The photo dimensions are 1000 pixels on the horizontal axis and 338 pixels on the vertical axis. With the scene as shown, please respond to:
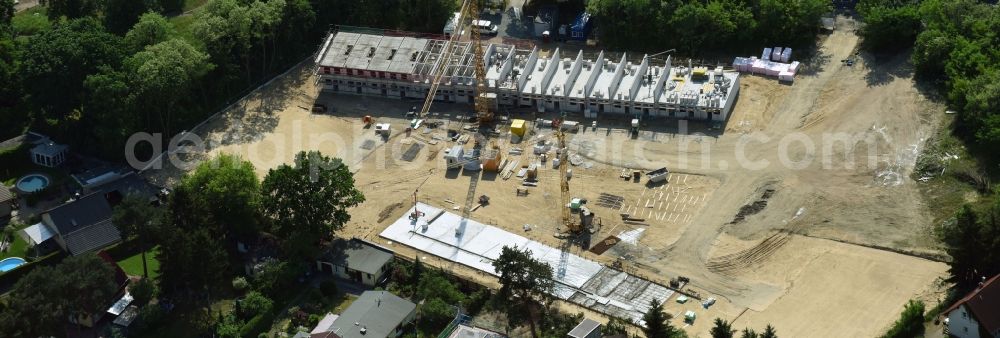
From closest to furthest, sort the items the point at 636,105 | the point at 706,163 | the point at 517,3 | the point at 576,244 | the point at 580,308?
1. the point at 580,308
2. the point at 576,244
3. the point at 706,163
4. the point at 636,105
5. the point at 517,3

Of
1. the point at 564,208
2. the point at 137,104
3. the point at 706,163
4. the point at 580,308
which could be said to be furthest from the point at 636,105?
the point at 137,104

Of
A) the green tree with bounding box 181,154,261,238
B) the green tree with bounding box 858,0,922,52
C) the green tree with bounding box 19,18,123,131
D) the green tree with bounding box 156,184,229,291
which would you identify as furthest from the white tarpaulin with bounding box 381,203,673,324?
the green tree with bounding box 858,0,922,52

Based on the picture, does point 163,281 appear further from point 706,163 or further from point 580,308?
point 706,163

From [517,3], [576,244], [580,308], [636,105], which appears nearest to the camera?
[580,308]

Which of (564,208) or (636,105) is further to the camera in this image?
(636,105)

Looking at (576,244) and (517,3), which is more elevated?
(517,3)

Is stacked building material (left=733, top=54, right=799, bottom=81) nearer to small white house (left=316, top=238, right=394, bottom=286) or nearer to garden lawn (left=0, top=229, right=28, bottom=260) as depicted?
small white house (left=316, top=238, right=394, bottom=286)
